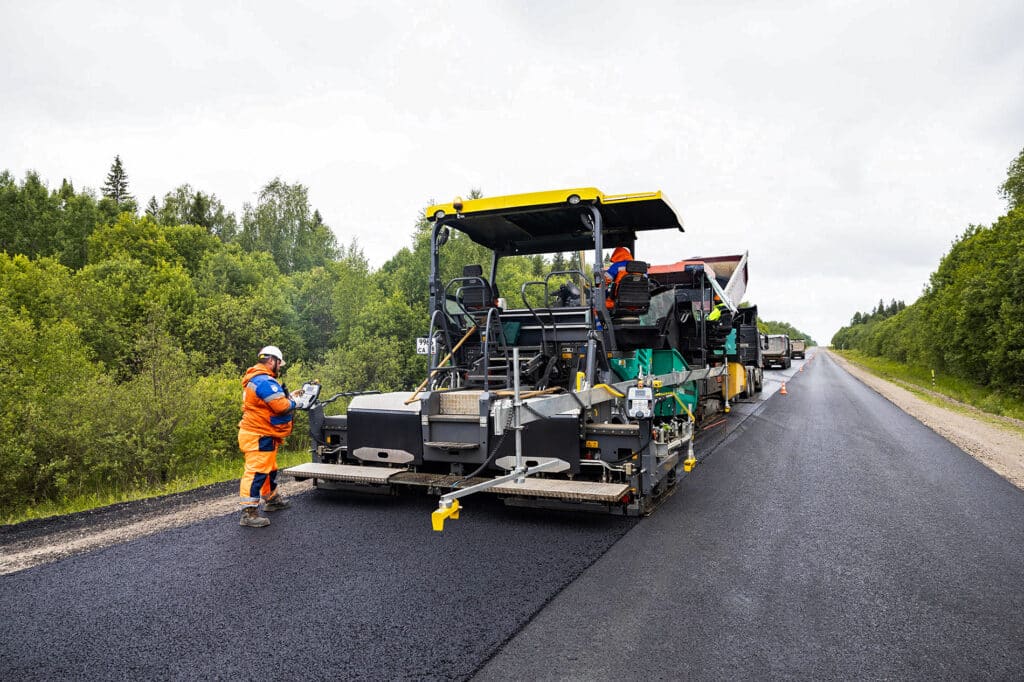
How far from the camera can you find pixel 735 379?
42.8 ft

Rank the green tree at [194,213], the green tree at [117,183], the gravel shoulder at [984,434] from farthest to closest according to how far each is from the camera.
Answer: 1. the green tree at [117,183]
2. the green tree at [194,213]
3. the gravel shoulder at [984,434]

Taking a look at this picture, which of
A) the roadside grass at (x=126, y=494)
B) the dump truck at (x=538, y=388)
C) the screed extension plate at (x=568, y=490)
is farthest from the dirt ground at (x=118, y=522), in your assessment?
the screed extension plate at (x=568, y=490)

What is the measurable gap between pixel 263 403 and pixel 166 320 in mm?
27994

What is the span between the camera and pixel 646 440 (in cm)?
509

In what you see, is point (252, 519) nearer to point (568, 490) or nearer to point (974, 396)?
point (568, 490)

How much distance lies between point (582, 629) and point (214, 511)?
395cm

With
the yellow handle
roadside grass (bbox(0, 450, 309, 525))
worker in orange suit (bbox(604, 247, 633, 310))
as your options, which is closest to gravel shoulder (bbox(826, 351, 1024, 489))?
worker in orange suit (bbox(604, 247, 633, 310))

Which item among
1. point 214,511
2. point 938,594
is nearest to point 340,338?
point 214,511

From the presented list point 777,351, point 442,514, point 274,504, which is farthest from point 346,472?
point 777,351

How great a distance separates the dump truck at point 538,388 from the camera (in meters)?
5.04

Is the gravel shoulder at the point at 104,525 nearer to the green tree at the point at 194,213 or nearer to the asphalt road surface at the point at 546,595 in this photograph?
the asphalt road surface at the point at 546,595

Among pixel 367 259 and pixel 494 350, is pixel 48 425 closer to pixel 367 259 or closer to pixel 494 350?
pixel 494 350

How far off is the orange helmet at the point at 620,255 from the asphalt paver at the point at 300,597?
293cm

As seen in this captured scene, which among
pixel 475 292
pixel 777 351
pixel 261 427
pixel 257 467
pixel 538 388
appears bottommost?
pixel 257 467
